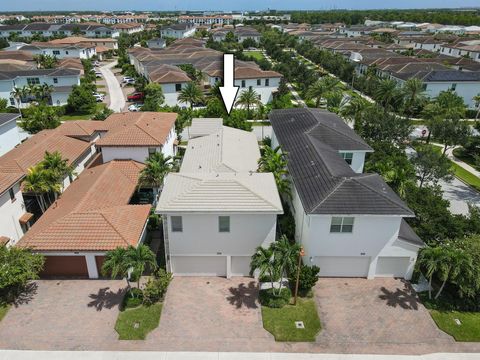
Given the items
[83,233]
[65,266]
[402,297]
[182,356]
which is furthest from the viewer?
[65,266]

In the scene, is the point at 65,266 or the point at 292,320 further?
the point at 65,266

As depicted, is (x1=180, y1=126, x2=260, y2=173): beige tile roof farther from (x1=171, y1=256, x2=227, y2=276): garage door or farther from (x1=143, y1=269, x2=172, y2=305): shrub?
(x1=143, y1=269, x2=172, y2=305): shrub

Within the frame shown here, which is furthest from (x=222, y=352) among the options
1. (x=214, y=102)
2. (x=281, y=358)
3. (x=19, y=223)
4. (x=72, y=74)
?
(x=72, y=74)

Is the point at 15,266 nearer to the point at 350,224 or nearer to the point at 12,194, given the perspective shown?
the point at 12,194

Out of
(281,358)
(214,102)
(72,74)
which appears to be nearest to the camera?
(281,358)

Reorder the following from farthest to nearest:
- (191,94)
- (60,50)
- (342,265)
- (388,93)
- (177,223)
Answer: (60,50)
(388,93)
(191,94)
(342,265)
(177,223)

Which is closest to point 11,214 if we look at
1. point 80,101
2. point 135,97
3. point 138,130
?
point 138,130

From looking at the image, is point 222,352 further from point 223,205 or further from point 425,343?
point 425,343
